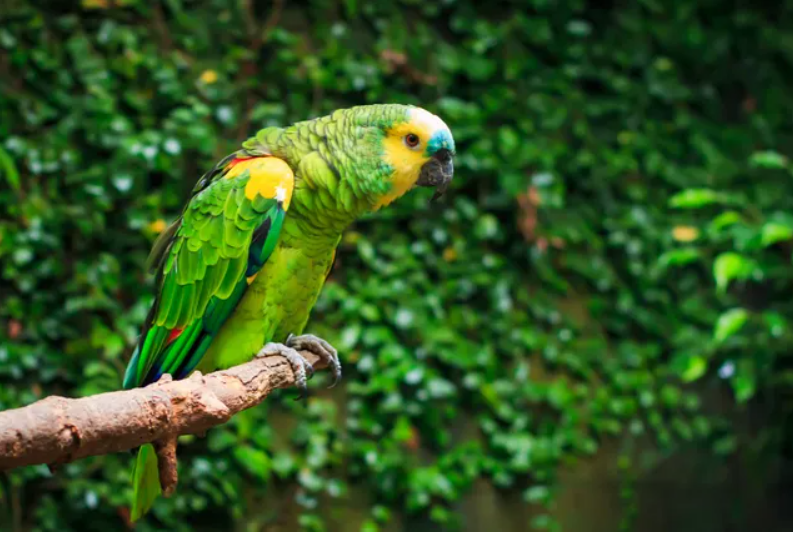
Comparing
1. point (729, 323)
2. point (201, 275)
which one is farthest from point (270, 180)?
point (729, 323)

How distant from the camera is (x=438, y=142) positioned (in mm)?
1356

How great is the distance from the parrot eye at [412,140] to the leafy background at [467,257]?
1133mm

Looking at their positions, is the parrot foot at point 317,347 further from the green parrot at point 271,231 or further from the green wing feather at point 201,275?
the green wing feather at point 201,275

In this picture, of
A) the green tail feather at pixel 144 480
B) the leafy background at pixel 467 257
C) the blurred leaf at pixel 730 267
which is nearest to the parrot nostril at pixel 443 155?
the green tail feather at pixel 144 480

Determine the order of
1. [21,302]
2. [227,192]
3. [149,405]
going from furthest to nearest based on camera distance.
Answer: [21,302] < [227,192] < [149,405]

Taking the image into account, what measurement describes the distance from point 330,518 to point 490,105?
4.83 feet

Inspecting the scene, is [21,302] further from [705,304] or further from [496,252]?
[705,304]

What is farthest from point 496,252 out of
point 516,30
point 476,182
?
point 516,30

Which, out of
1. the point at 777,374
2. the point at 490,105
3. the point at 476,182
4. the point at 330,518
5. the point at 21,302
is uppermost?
the point at 490,105

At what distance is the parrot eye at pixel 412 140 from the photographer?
4.45 ft

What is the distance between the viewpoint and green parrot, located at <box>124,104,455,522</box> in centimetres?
138

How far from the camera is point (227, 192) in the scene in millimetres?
1441

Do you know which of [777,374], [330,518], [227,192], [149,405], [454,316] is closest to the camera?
[149,405]

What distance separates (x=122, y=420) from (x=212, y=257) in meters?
0.52
